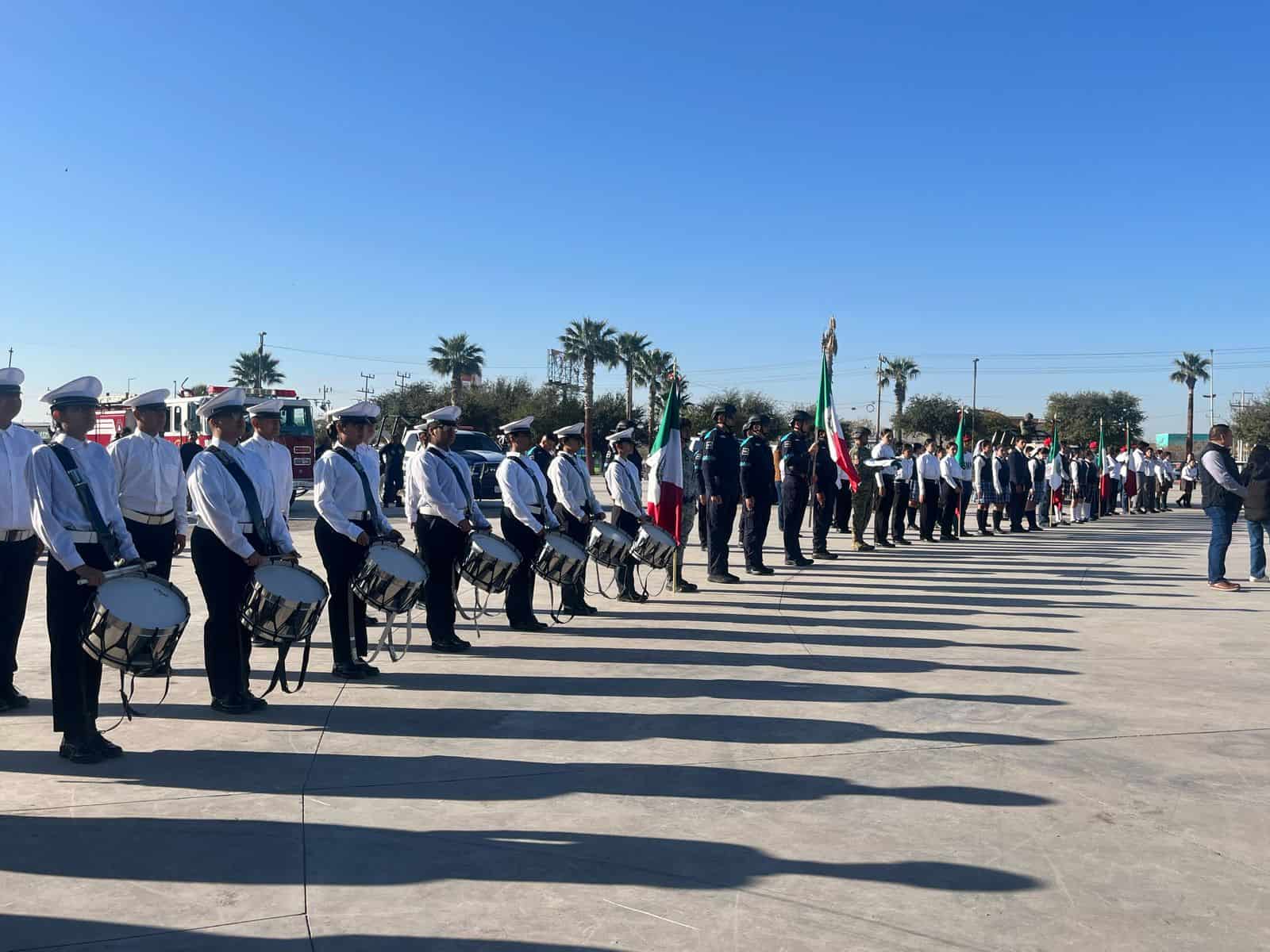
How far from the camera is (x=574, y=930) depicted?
366cm

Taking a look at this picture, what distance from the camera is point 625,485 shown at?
12000 millimetres

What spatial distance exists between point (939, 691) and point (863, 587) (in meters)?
5.85

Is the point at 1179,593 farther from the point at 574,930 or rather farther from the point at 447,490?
the point at 574,930

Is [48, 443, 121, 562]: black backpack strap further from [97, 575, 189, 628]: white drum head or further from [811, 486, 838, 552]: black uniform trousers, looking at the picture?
[811, 486, 838, 552]: black uniform trousers

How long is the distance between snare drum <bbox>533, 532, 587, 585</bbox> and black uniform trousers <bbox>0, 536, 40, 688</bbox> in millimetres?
3931

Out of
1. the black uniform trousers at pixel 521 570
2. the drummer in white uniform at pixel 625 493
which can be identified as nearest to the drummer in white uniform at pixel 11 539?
the black uniform trousers at pixel 521 570

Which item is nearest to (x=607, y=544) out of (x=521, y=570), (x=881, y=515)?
(x=521, y=570)

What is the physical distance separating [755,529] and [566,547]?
5020 millimetres

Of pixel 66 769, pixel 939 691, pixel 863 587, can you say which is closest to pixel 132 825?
pixel 66 769

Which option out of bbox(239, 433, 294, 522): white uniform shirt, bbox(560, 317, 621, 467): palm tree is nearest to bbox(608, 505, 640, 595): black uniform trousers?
bbox(239, 433, 294, 522): white uniform shirt

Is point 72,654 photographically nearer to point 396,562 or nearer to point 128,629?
point 128,629

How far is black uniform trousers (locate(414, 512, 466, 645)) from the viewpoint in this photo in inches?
348

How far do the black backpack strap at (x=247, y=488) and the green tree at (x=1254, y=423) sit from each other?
64.3 metres

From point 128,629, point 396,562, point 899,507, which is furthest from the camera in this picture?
point 899,507
